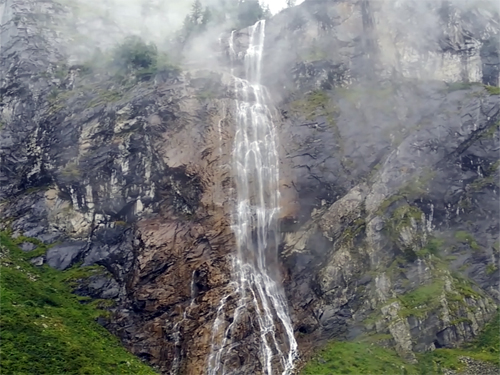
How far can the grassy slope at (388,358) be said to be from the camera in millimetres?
41281

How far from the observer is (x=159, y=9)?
90.5 m

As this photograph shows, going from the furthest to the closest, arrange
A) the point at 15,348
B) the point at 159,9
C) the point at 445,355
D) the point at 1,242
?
1. the point at 159,9
2. the point at 1,242
3. the point at 445,355
4. the point at 15,348

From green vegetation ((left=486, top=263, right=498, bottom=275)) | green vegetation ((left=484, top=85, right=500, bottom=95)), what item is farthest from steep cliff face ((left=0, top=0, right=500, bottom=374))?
green vegetation ((left=484, top=85, right=500, bottom=95))

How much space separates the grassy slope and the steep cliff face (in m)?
0.84

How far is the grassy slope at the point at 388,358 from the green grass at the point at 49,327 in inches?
489

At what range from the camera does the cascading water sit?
44438 mm

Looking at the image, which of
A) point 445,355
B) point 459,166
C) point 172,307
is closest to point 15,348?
point 172,307

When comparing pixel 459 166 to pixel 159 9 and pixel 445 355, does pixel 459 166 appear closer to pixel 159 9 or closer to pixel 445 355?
pixel 445 355

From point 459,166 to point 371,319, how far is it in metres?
17.1

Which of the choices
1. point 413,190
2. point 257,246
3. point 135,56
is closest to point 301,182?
point 257,246

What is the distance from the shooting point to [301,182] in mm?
54281

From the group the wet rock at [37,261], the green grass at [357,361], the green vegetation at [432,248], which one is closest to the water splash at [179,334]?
the green grass at [357,361]

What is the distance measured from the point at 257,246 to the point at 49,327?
1803 centimetres

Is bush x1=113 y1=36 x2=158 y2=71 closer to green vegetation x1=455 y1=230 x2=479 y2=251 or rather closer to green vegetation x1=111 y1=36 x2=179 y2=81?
green vegetation x1=111 y1=36 x2=179 y2=81
